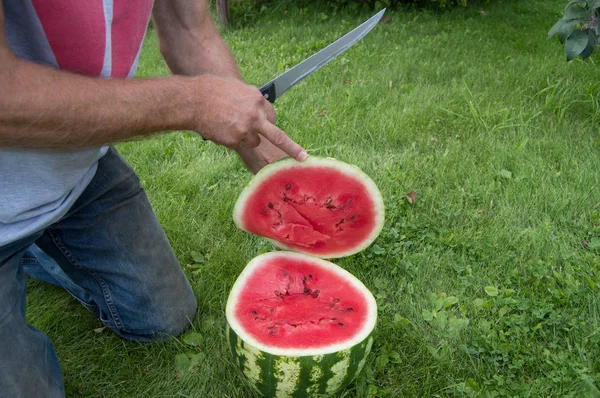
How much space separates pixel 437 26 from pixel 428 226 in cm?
390

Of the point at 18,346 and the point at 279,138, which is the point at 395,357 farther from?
the point at 18,346

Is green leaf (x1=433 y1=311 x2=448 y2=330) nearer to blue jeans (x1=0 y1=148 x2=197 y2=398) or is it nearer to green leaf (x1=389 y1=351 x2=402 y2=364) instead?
green leaf (x1=389 y1=351 x2=402 y2=364)

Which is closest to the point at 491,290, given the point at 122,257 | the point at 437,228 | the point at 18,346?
the point at 437,228

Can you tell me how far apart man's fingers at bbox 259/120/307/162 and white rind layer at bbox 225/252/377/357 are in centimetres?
47

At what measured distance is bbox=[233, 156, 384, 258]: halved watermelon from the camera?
7.46ft

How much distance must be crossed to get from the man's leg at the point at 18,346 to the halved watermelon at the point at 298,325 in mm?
665

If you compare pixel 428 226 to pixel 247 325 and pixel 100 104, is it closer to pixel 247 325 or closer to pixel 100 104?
pixel 247 325

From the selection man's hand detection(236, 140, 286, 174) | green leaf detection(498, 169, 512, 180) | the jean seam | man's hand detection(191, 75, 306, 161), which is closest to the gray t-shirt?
man's hand detection(191, 75, 306, 161)

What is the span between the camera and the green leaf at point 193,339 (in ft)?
8.09

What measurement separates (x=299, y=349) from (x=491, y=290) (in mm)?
1038

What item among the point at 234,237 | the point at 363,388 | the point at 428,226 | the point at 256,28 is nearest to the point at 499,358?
the point at 363,388

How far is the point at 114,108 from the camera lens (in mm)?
1672

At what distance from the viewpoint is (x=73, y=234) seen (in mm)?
2439

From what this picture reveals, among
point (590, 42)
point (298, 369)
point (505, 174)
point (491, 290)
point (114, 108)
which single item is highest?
point (114, 108)
